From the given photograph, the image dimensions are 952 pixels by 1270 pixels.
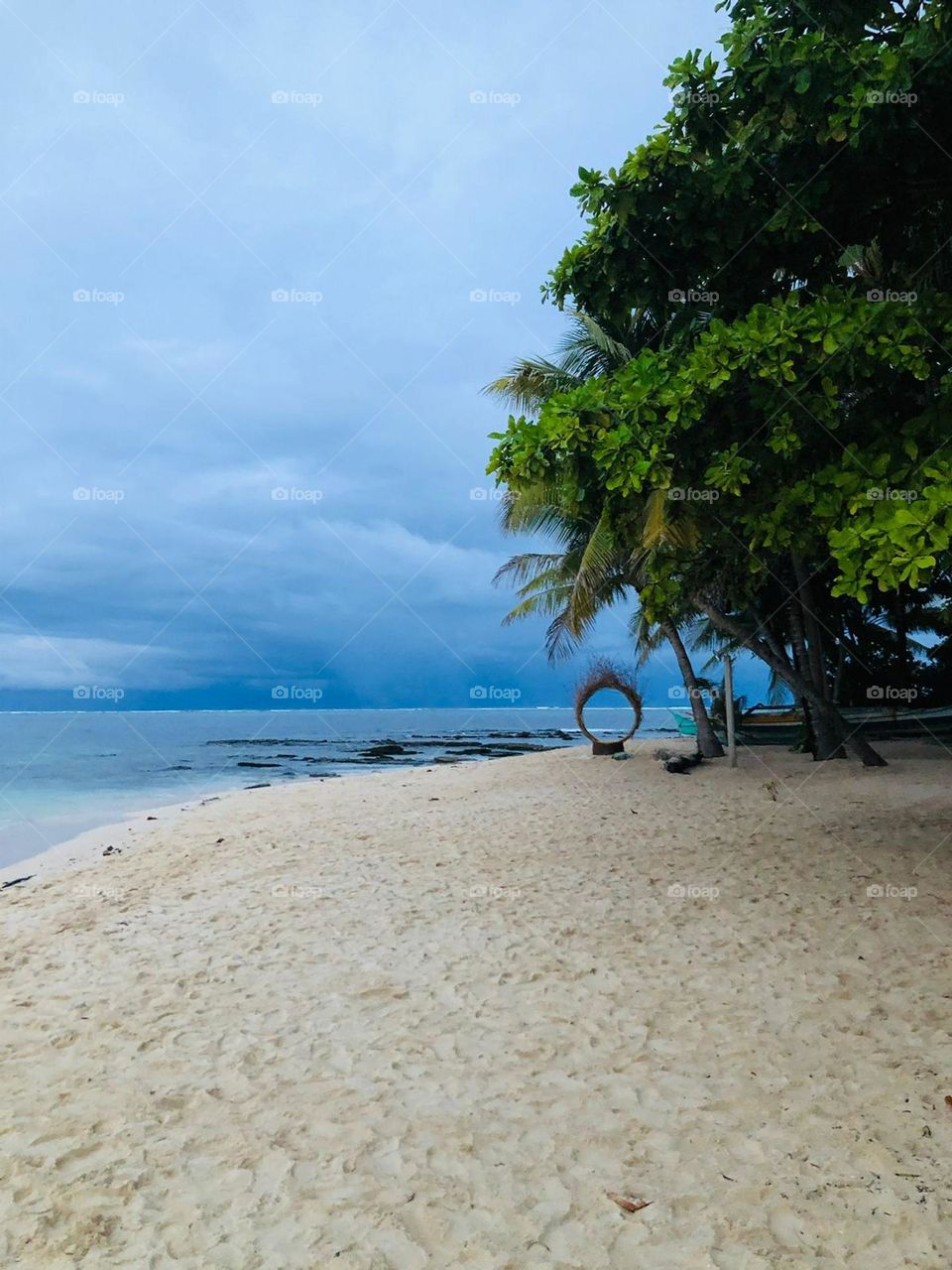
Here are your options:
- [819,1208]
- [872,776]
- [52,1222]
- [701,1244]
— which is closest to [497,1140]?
[701,1244]

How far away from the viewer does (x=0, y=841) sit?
13867 mm

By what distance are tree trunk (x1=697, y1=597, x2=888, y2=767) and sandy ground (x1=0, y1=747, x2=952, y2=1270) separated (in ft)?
16.8

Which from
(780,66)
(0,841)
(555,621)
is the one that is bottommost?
(0,841)

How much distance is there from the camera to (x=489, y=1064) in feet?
12.8

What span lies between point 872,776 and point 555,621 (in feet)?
29.6

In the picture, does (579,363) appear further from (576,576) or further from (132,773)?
(132,773)

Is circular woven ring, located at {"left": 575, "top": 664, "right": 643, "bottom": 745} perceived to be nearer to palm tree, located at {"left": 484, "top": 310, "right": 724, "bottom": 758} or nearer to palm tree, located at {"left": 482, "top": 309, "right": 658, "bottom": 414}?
palm tree, located at {"left": 484, "top": 310, "right": 724, "bottom": 758}

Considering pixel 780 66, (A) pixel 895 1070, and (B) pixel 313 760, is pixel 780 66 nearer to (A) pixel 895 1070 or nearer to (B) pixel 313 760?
(A) pixel 895 1070

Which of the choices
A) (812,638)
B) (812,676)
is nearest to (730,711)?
(812,676)

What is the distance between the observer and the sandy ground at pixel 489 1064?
272cm

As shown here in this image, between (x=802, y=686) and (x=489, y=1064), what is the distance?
10.4 m

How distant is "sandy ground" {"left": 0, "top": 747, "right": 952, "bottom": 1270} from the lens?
2.72 metres

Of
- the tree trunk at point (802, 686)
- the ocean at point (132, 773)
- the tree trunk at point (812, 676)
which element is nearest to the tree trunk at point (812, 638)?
the tree trunk at point (812, 676)

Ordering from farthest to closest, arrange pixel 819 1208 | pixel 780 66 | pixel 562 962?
pixel 780 66 < pixel 562 962 < pixel 819 1208
